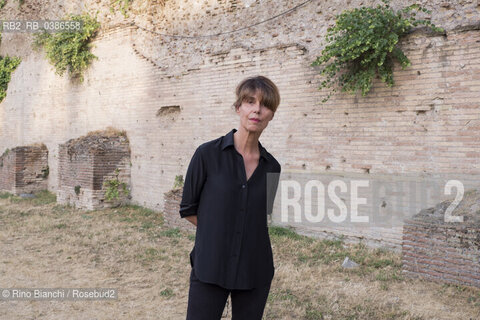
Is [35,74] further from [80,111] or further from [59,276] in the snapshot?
[59,276]

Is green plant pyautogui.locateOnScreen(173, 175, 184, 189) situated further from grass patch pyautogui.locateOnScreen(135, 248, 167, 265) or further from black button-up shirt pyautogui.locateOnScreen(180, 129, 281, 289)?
black button-up shirt pyautogui.locateOnScreen(180, 129, 281, 289)

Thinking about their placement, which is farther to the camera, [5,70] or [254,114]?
[5,70]

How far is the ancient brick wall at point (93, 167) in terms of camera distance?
970 centimetres

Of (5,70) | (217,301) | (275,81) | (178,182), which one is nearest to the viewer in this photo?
(217,301)

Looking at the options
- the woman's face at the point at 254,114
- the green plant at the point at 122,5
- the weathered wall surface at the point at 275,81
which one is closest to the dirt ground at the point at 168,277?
the weathered wall surface at the point at 275,81

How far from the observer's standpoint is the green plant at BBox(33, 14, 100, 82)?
10.9 meters

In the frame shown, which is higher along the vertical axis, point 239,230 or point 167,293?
point 239,230

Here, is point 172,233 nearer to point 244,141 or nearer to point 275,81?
point 275,81

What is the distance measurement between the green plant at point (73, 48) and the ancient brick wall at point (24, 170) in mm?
2797

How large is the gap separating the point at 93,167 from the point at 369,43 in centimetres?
693

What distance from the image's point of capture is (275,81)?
7.21m

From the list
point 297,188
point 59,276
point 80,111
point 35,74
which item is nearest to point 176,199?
point 297,188

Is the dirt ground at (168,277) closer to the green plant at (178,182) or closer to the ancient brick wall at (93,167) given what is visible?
the green plant at (178,182)

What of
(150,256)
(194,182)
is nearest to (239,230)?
(194,182)
